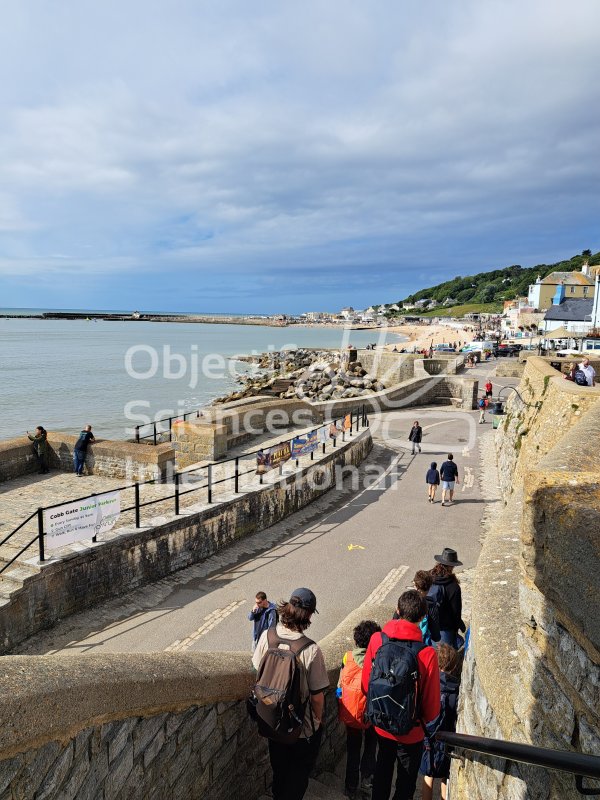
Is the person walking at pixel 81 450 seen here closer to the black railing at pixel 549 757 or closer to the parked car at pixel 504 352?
the black railing at pixel 549 757

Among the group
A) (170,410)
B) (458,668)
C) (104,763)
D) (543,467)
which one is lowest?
(170,410)

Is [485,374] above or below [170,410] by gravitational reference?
above

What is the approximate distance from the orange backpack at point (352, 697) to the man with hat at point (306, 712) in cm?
57

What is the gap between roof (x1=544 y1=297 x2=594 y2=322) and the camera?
56.2 metres

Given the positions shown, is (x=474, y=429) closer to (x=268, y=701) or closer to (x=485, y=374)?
(x=485, y=374)

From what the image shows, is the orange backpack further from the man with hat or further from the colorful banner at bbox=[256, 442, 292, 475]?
the colorful banner at bbox=[256, 442, 292, 475]

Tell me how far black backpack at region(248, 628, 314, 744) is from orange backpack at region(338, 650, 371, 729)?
0.79m

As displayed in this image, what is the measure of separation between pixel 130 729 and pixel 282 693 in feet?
2.76

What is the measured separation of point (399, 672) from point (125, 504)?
8.81 m

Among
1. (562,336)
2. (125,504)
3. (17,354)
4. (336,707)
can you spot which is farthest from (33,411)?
(17,354)

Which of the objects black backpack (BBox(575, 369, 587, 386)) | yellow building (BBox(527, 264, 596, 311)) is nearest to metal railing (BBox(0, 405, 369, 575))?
black backpack (BBox(575, 369, 587, 386))

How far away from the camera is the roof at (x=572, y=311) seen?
184ft

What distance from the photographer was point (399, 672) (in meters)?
2.99

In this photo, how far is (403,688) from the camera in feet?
9.91
